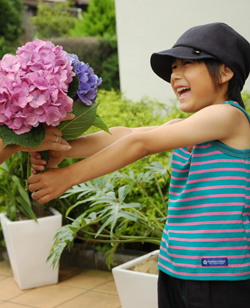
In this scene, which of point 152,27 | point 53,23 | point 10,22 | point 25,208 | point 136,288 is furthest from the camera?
point 53,23

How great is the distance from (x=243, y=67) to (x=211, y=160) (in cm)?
37

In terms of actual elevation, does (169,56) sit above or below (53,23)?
below

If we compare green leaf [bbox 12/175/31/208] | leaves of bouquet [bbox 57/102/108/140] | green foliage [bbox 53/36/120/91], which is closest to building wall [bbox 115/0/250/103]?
green leaf [bbox 12/175/31/208]

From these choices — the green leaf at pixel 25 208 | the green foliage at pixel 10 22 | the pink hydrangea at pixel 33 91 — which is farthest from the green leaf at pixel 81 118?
the green foliage at pixel 10 22

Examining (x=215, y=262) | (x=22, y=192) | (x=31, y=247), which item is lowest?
(x=31, y=247)

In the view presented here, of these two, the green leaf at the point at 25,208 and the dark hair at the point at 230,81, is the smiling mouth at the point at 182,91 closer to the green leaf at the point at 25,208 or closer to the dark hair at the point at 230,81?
the dark hair at the point at 230,81

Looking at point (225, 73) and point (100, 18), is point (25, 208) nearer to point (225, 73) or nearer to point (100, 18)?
point (225, 73)

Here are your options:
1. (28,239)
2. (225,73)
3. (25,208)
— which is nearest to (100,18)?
(25,208)

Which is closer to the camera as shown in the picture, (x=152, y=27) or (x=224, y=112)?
(x=224, y=112)

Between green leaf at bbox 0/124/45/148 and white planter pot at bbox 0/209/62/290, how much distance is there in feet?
6.89

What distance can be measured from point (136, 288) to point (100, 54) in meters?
8.81

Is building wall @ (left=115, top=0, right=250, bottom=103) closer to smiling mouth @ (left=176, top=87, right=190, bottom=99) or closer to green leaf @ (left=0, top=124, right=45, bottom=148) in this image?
smiling mouth @ (left=176, top=87, right=190, bottom=99)

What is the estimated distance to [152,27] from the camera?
15.5 ft

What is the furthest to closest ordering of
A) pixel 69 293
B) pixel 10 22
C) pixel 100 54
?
pixel 10 22 → pixel 100 54 → pixel 69 293
